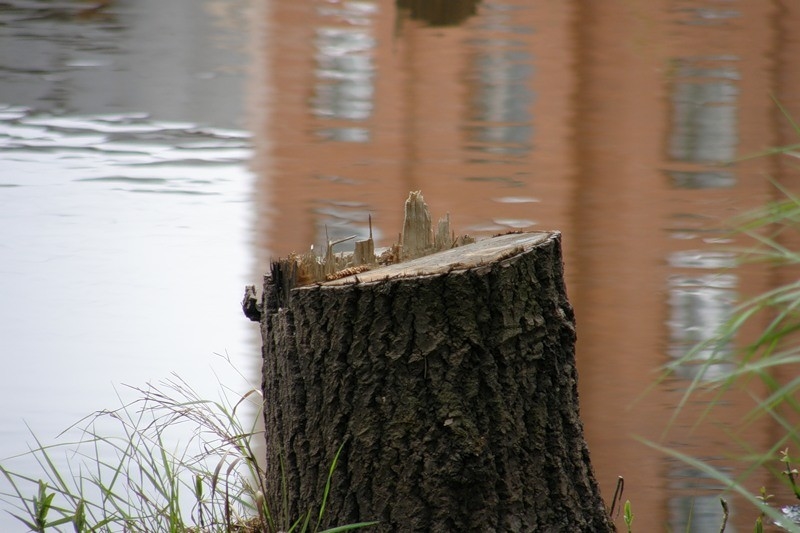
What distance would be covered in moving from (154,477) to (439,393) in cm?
55

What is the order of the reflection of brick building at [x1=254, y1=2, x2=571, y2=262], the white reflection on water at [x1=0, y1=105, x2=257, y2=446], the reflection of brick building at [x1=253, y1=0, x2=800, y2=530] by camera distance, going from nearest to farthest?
the white reflection on water at [x1=0, y1=105, x2=257, y2=446]
the reflection of brick building at [x1=253, y1=0, x2=800, y2=530]
the reflection of brick building at [x1=254, y1=2, x2=571, y2=262]

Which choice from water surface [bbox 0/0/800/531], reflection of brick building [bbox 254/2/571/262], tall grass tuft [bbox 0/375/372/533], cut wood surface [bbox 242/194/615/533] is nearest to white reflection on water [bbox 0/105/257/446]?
water surface [bbox 0/0/800/531]

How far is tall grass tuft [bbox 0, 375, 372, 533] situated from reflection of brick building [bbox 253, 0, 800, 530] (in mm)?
889

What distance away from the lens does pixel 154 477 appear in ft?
4.84

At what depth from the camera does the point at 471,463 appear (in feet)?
3.89

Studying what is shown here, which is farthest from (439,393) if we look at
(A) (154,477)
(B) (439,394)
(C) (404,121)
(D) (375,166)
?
(C) (404,121)

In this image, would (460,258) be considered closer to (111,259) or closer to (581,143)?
(111,259)

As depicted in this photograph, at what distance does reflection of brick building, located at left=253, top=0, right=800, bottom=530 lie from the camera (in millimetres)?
2719

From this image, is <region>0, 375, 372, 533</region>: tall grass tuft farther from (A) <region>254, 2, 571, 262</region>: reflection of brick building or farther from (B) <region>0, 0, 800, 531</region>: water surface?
(A) <region>254, 2, 571, 262</region>: reflection of brick building

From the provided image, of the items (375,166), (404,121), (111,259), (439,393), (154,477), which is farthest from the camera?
(404,121)

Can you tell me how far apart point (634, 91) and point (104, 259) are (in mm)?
2626

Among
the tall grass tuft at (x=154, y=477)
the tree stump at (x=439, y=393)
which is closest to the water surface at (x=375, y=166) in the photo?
the tall grass tuft at (x=154, y=477)

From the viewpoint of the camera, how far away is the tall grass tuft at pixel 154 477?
49.9 inches

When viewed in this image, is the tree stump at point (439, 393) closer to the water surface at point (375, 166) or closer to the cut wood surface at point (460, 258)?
the cut wood surface at point (460, 258)
